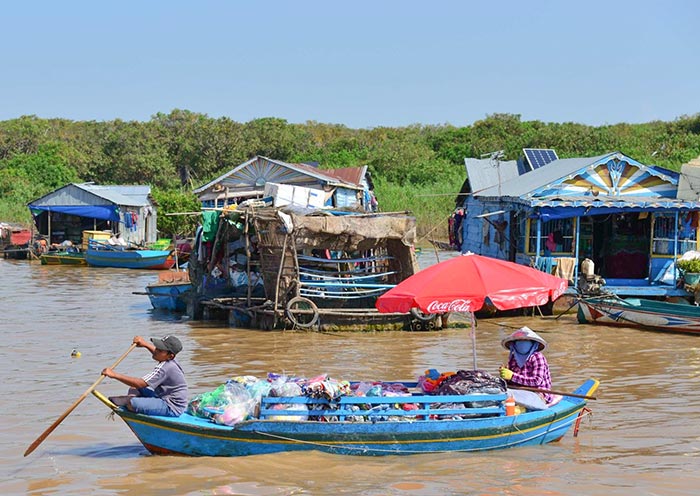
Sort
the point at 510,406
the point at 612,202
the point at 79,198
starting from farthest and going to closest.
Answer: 1. the point at 79,198
2. the point at 612,202
3. the point at 510,406

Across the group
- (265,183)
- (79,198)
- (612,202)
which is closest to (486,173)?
(265,183)

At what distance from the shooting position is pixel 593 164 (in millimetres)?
19078

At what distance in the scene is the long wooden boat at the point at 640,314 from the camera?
1611 centimetres

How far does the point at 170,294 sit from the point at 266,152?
28450 mm

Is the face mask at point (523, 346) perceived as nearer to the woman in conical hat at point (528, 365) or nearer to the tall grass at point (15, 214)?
the woman in conical hat at point (528, 365)

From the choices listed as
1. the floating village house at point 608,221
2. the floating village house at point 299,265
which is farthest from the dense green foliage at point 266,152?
the floating village house at point 299,265

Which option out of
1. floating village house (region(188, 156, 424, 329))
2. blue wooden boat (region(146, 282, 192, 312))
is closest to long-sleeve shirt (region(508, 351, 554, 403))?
floating village house (region(188, 156, 424, 329))

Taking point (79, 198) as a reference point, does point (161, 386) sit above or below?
below

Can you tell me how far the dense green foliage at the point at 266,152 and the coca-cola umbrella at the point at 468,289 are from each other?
95.8 ft

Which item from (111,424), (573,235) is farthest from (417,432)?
(573,235)

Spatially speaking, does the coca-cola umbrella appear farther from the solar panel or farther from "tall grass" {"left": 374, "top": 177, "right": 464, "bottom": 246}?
"tall grass" {"left": 374, "top": 177, "right": 464, "bottom": 246}

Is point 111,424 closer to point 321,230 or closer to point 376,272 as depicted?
point 321,230

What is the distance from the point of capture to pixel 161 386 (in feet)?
26.9

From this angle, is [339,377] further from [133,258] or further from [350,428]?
[133,258]
